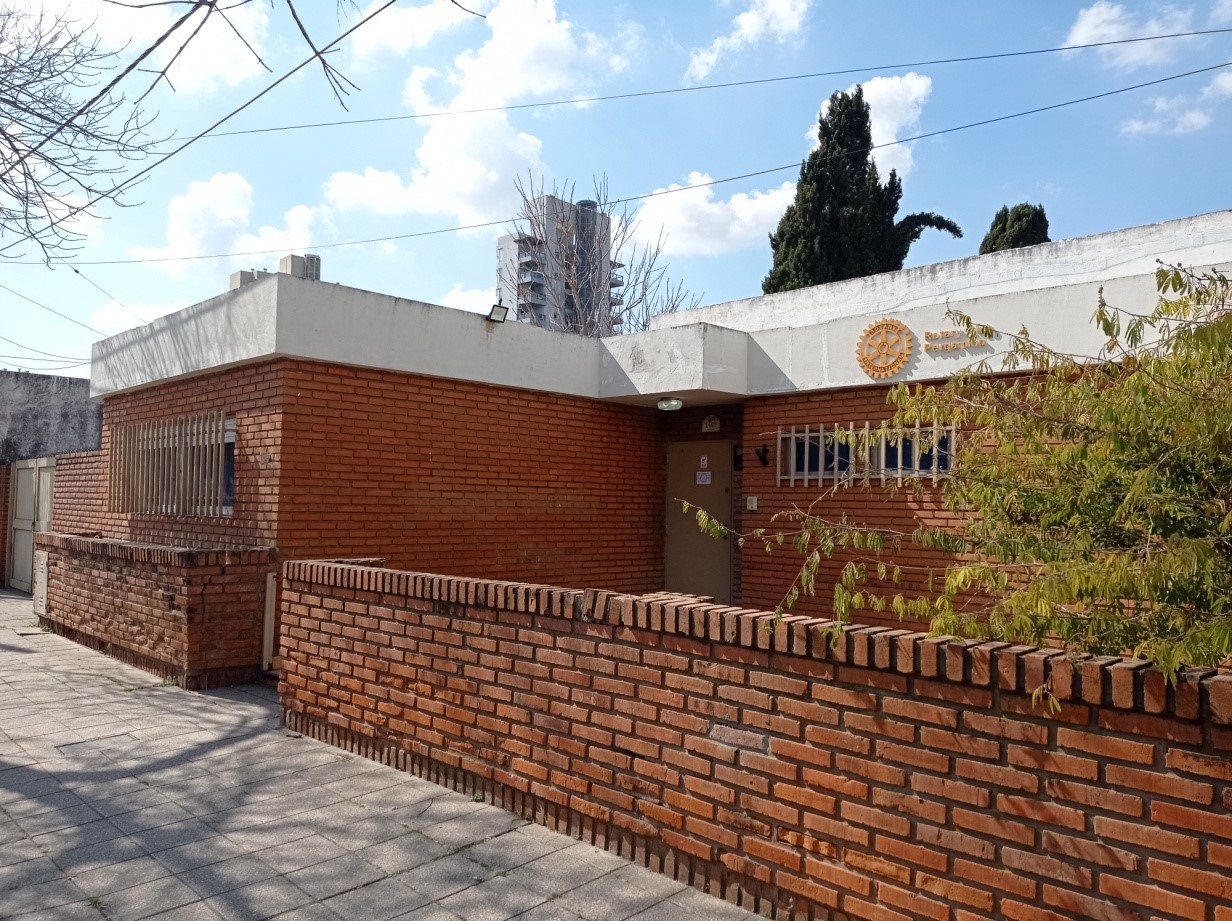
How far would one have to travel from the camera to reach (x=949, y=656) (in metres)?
2.96

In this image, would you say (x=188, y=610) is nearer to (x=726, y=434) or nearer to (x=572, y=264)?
(x=726, y=434)

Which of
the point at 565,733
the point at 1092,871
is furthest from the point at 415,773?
the point at 1092,871

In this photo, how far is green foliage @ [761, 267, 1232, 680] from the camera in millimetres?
2719

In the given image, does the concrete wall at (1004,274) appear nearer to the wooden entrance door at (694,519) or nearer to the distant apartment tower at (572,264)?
the wooden entrance door at (694,519)

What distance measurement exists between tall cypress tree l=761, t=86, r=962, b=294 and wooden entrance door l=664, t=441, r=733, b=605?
11.7 metres

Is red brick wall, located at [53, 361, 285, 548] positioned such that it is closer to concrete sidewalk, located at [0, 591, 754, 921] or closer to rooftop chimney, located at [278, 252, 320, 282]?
rooftop chimney, located at [278, 252, 320, 282]

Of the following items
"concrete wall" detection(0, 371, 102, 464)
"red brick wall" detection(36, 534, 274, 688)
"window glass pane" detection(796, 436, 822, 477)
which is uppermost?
"concrete wall" detection(0, 371, 102, 464)

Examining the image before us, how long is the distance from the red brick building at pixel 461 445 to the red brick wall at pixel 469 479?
0.9 inches

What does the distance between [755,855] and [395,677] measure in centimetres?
254

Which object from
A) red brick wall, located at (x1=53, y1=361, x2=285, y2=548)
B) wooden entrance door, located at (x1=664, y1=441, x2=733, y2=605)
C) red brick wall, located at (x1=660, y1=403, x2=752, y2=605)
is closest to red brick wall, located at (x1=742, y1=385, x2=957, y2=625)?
red brick wall, located at (x1=660, y1=403, x2=752, y2=605)

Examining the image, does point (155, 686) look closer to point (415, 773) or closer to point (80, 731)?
point (80, 731)

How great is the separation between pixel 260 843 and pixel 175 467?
21.8 ft

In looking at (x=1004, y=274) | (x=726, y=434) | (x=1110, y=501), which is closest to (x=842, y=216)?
(x=1004, y=274)

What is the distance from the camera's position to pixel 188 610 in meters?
7.49
